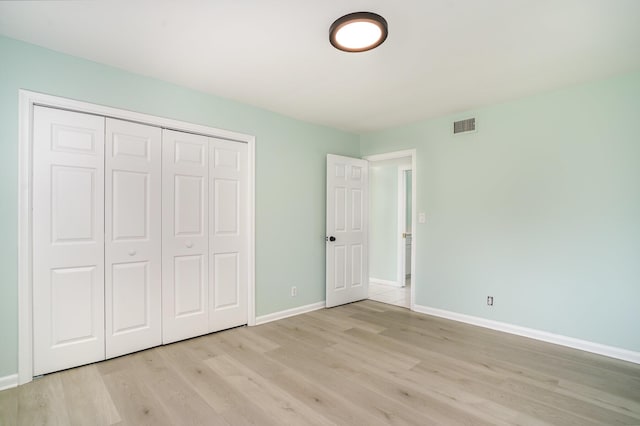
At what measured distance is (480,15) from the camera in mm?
1991

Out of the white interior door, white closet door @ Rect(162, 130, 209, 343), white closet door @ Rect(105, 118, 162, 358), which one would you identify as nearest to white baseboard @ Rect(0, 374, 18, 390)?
white closet door @ Rect(105, 118, 162, 358)

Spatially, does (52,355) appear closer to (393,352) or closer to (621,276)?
(393,352)

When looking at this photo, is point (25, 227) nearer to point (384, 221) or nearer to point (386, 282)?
point (384, 221)

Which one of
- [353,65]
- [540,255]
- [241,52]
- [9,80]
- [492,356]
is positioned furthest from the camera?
[540,255]

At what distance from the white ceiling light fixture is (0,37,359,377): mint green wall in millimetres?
1739

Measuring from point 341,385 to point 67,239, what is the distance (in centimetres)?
246

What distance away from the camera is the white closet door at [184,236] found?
3.07m

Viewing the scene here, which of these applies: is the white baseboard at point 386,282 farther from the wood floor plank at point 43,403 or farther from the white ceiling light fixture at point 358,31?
the wood floor plank at point 43,403

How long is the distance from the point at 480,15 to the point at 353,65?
3.27 feet

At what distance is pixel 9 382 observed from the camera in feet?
7.52

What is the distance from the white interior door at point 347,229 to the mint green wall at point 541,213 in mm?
888

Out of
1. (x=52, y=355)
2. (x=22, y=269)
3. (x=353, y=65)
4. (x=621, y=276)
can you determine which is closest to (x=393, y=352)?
(x=621, y=276)

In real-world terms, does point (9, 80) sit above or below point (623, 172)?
above

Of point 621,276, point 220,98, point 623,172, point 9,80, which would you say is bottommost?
point 621,276
